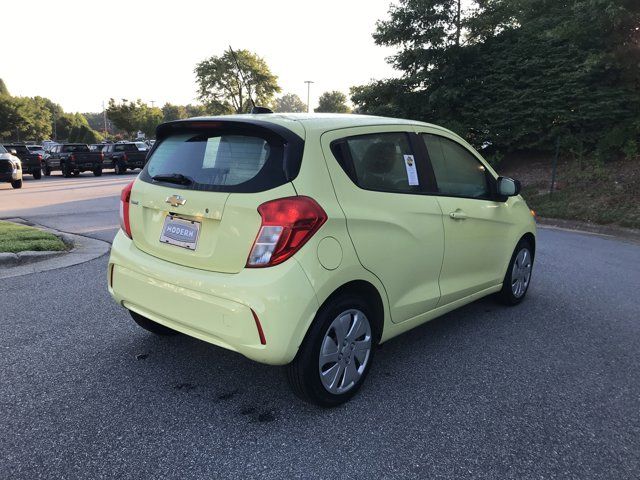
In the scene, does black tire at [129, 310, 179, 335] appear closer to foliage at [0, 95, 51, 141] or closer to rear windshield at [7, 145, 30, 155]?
rear windshield at [7, 145, 30, 155]

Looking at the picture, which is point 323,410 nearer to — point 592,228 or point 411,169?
point 411,169

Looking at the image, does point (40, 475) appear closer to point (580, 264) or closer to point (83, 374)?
point (83, 374)

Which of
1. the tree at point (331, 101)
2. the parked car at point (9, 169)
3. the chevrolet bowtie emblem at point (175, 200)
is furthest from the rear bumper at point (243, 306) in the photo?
the tree at point (331, 101)

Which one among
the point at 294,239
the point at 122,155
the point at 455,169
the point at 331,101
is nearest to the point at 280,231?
the point at 294,239

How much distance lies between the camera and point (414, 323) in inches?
135

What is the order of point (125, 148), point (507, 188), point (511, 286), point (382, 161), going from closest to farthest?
point (382, 161) → point (507, 188) → point (511, 286) → point (125, 148)

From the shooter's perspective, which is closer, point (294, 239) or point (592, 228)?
point (294, 239)

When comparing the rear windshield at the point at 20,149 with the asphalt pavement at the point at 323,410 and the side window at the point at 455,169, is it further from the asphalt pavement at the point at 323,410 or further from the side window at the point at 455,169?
the side window at the point at 455,169

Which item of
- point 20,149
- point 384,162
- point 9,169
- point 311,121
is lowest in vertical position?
point 9,169

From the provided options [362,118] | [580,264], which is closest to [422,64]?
[580,264]

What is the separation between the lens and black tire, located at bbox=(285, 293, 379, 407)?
106 inches

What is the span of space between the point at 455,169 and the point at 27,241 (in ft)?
18.8

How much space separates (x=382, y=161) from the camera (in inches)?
127

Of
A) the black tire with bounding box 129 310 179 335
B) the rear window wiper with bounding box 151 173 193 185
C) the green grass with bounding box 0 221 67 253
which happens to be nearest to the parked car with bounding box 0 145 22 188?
the green grass with bounding box 0 221 67 253
